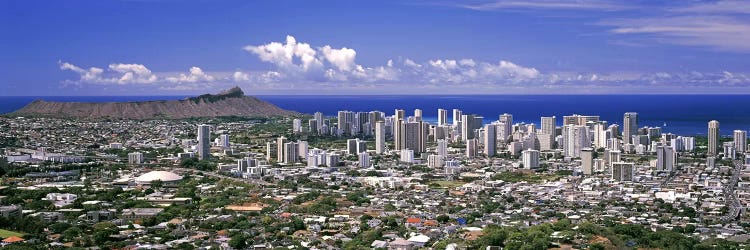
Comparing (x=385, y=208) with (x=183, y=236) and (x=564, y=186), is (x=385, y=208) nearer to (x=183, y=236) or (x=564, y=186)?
(x=183, y=236)

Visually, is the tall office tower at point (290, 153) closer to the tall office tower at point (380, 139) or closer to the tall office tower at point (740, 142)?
the tall office tower at point (380, 139)

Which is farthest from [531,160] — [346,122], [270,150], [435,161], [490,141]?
[346,122]

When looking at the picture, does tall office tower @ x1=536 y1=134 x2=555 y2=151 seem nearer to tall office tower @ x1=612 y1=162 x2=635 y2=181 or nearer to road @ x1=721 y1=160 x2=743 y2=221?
road @ x1=721 y1=160 x2=743 y2=221

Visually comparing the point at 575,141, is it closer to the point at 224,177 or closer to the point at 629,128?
the point at 629,128

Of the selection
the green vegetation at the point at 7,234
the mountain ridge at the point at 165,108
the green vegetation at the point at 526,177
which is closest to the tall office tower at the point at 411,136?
the green vegetation at the point at 526,177

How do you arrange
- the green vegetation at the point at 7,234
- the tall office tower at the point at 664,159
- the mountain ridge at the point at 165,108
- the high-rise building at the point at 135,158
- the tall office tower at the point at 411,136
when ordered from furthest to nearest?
the mountain ridge at the point at 165,108
the tall office tower at the point at 411,136
the high-rise building at the point at 135,158
the tall office tower at the point at 664,159
the green vegetation at the point at 7,234
